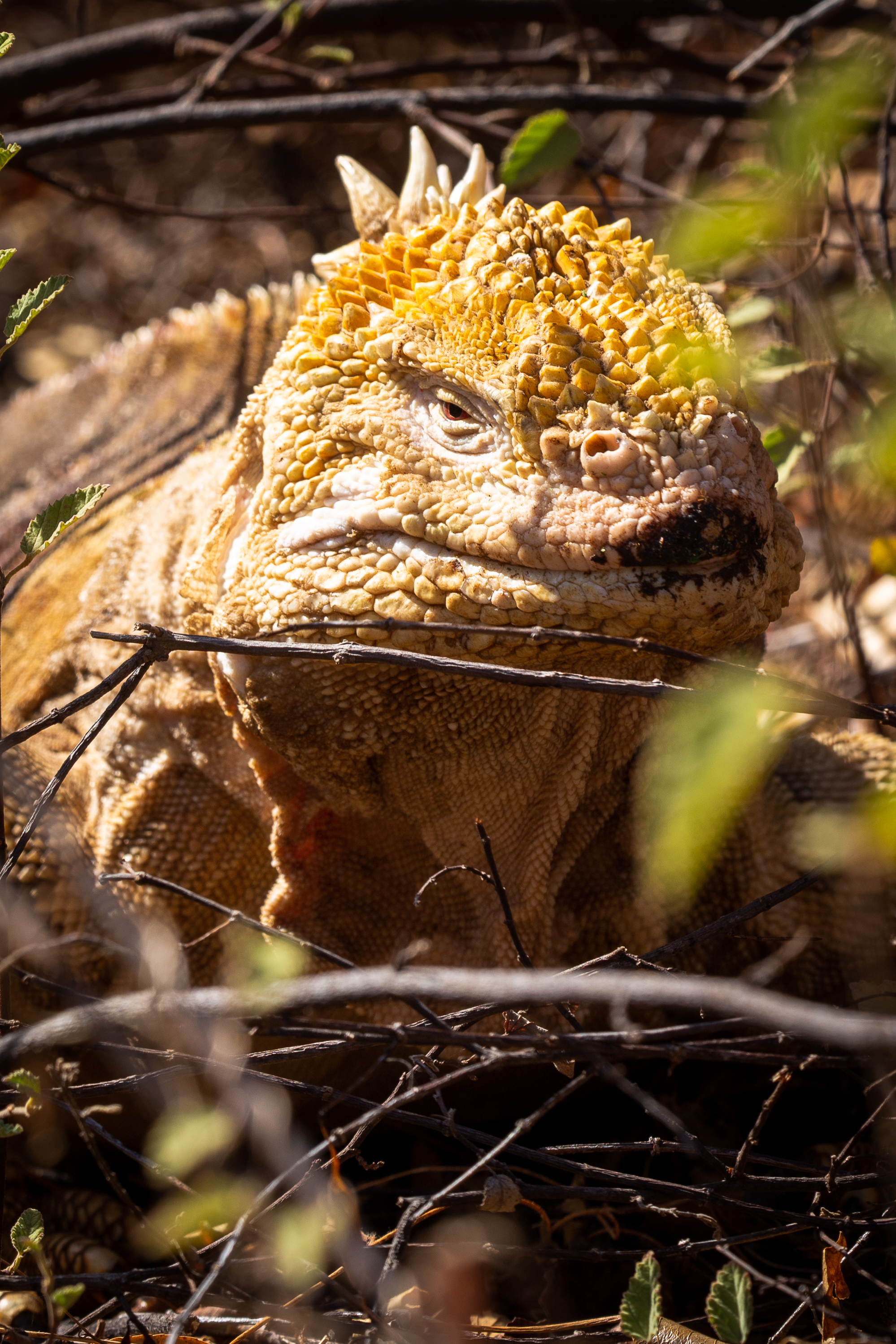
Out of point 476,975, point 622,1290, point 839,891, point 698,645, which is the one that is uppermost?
point 698,645

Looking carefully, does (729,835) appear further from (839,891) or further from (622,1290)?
(622,1290)

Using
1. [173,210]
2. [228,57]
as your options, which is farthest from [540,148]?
[173,210]

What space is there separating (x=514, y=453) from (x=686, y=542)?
1.34ft

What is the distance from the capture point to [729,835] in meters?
3.18

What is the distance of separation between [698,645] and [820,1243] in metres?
1.31

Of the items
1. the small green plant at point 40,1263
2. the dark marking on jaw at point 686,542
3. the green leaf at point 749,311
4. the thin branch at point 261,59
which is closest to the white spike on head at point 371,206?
the dark marking on jaw at point 686,542

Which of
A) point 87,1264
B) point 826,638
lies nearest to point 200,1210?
point 87,1264

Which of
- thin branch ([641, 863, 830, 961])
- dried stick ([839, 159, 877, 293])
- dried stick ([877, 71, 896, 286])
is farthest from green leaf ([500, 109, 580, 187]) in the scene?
thin branch ([641, 863, 830, 961])

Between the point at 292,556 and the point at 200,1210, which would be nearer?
the point at 200,1210

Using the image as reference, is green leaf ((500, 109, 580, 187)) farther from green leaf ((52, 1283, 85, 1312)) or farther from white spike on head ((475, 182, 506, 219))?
green leaf ((52, 1283, 85, 1312))

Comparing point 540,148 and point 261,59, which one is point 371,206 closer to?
point 540,148

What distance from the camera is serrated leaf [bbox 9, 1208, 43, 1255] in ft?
6.91

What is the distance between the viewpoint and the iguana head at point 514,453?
7.20ft

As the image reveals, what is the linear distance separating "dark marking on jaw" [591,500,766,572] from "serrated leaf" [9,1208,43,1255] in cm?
165
